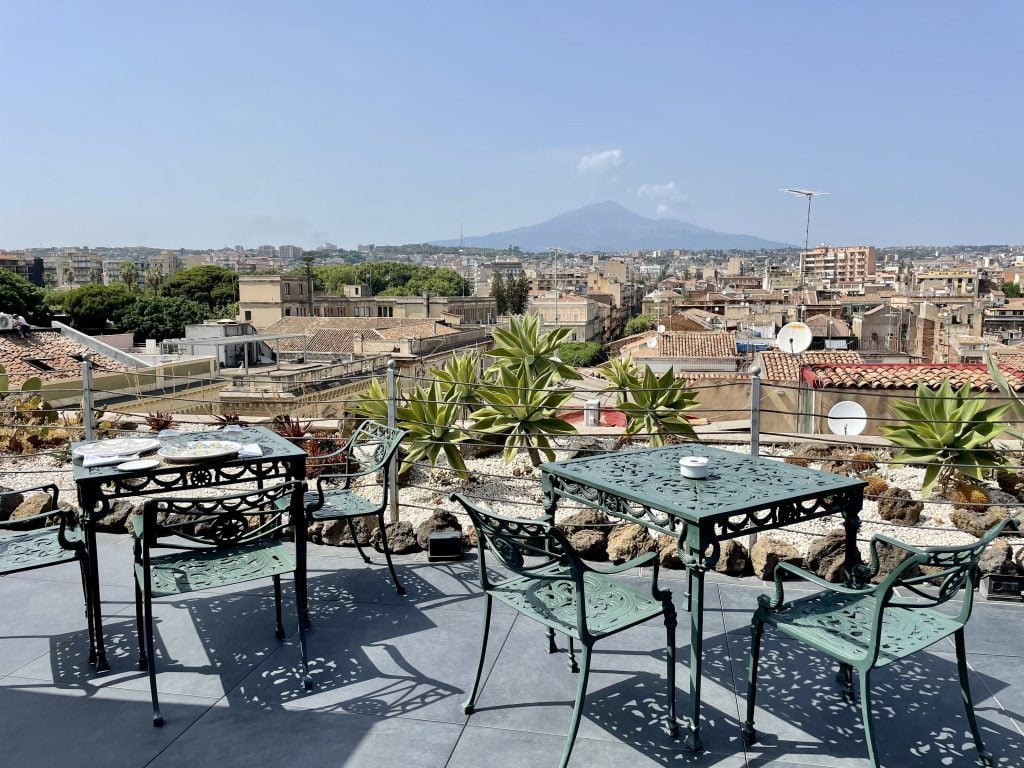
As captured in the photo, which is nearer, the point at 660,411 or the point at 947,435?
the point at 947,435

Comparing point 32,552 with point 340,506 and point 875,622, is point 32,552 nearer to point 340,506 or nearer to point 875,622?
point 340,506

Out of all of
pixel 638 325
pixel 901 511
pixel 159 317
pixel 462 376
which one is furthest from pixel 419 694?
pixel 638 325

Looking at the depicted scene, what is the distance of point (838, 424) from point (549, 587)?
7242 millimetres

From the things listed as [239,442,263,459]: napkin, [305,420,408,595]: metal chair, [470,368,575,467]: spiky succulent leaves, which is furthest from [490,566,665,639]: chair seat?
[470,368,575,467]: spiky succulent leaves

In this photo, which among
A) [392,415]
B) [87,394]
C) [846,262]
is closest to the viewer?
[392,415]

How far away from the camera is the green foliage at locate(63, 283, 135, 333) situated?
213ft

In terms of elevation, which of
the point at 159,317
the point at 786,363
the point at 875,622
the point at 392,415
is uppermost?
the point at 392,415

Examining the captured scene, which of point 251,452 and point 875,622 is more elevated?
point 251,452

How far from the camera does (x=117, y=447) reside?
3531 millimetres

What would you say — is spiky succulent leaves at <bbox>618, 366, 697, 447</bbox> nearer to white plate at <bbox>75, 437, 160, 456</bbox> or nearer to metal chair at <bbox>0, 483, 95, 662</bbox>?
white plate at <bbox>75, 437, 160, 456</bbox>

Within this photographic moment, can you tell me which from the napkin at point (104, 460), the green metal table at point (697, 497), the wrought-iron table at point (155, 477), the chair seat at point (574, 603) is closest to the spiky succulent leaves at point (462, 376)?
the wrought-iron table at point (155, 477)

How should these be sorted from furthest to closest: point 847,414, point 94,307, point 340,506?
point 94,307, point 847,414, point 340,506

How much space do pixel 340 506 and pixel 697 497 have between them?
6.53ft

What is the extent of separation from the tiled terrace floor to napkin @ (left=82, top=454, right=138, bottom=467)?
808mm
